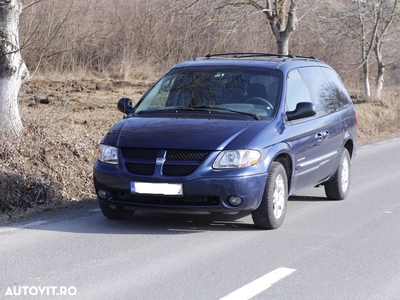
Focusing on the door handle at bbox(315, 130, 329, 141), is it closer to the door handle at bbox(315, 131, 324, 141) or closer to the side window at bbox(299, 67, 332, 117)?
the door handle at bbox(315, 131, 324, 141)

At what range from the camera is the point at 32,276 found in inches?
240

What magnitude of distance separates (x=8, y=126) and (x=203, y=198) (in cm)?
389

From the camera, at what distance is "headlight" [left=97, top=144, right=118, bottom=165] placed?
790 cm

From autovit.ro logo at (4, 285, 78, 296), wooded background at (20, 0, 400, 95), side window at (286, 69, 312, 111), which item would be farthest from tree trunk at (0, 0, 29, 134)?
wooded background at (20, 0, 400, 95)

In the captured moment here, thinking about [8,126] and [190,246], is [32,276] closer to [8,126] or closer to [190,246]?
[190,246]

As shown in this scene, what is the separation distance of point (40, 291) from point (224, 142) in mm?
2614

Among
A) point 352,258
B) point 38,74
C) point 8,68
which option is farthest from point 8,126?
point 38,74

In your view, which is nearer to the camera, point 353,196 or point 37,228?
point 37,228

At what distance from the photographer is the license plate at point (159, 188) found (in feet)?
24.8

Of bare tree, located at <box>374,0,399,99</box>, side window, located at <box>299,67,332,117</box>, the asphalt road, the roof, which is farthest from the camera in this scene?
bare tree, located at <box>374,0,399,99</box>

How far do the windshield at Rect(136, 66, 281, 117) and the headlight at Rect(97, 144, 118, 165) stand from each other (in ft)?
3.14

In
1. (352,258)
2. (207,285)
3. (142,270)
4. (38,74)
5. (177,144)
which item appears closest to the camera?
(207,285)

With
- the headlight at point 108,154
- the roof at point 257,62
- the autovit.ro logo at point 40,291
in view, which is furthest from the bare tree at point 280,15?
the autovit.ro logo at point 40,291

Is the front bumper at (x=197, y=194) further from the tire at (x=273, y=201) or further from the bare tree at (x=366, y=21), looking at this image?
the bare tree at (x=366, y=21)
